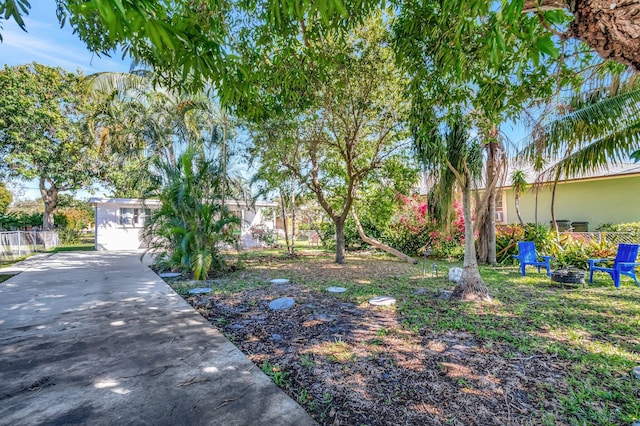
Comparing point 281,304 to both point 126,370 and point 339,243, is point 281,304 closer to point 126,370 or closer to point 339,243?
point 126,370

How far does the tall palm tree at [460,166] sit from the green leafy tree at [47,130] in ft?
58.2

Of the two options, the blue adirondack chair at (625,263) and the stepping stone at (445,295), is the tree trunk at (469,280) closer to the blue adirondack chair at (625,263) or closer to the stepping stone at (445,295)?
the stepping stone at (445,295)

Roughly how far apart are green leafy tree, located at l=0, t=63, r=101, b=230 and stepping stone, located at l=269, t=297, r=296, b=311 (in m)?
16.8

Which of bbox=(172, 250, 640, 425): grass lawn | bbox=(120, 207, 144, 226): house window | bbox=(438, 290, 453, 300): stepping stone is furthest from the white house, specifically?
bbox=(172, 250, 640, 425): grass lawn

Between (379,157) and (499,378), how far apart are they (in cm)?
795

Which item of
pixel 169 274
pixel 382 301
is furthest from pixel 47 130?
pixel 382 301

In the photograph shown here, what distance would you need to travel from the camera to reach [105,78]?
12.2 metres

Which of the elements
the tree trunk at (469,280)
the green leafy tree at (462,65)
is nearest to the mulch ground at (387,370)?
the tree trunk at (469,280)

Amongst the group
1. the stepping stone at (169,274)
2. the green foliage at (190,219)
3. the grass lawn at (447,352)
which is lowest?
the grass lawn at (447,352)

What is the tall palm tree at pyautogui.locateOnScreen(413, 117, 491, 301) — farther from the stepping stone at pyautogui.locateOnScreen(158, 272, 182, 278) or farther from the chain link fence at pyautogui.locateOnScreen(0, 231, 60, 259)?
the chain link fence at pyautogui.locateOnScreen(0, 231, 60, 259)

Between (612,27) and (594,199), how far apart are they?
50.6 feet

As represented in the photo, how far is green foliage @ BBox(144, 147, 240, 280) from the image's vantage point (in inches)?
318

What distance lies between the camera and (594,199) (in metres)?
13.5

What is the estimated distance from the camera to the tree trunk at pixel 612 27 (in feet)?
6.29
